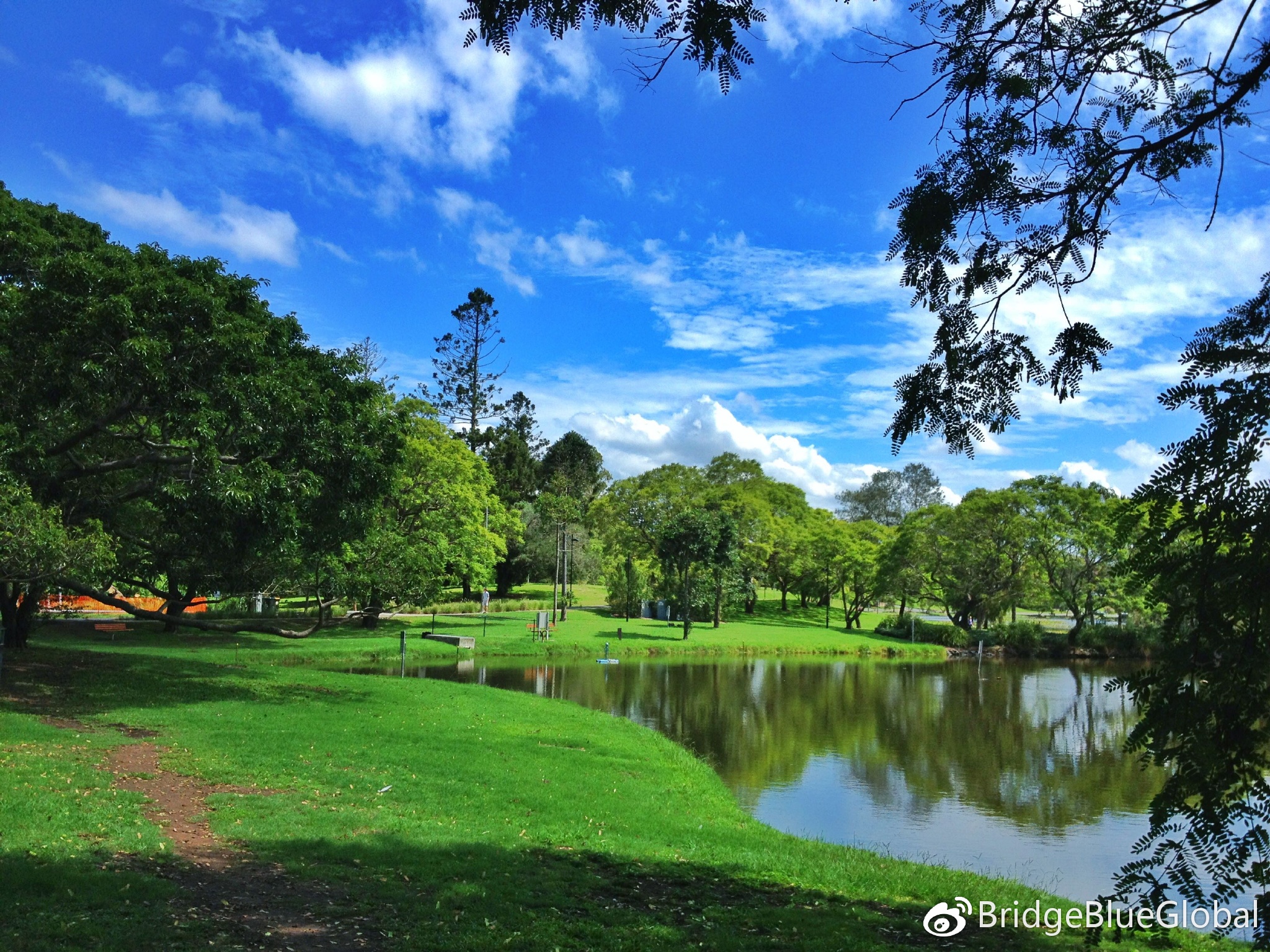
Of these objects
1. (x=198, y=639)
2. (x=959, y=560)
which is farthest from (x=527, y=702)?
(x=959, y=560)

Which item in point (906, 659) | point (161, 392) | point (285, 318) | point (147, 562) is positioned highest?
point (285, 318)

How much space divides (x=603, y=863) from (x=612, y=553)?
4387cm

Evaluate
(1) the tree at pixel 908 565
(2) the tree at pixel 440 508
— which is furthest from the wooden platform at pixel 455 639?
(1) the tree at pixel 908 565

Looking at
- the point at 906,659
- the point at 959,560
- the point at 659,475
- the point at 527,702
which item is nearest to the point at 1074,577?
the point at 959,560

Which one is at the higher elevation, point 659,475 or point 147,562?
point 659,475

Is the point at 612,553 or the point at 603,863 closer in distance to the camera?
the point at 603,863

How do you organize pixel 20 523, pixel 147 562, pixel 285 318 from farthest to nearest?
pixel 147 562 → pixel 285 318 → pixel 20 523

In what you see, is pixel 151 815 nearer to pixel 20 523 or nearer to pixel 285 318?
pixel 20 523

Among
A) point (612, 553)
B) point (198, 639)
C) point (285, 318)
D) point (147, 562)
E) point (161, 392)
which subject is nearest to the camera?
point (161, 392)

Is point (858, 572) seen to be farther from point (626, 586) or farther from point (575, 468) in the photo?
point (575, 468)

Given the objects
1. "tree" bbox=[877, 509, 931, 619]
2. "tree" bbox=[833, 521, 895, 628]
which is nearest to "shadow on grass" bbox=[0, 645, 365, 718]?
"tree" bbox=[877, 509, 931, 619]

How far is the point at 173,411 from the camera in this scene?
13.8m

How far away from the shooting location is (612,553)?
52.4 meters

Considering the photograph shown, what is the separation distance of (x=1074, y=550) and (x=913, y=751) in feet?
100
